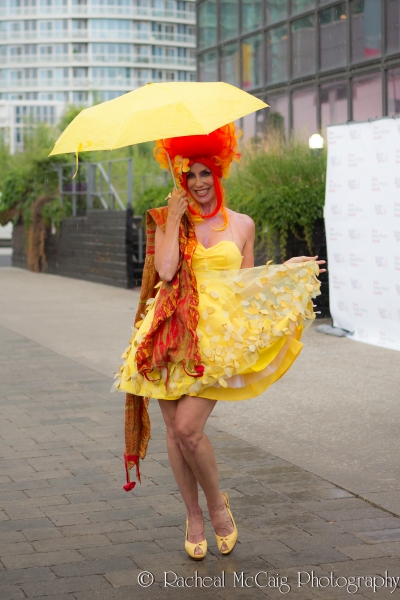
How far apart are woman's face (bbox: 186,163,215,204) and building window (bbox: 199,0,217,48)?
21592mm

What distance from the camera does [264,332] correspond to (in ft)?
14.6

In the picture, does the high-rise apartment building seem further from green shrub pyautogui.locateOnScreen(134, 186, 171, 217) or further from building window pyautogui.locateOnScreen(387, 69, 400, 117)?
building window pyautogui.locateOnScreen(387, 69, 400, 117)

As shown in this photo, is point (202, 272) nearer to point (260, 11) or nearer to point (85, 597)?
point (85, 597)

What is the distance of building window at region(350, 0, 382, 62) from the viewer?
19.5 metres

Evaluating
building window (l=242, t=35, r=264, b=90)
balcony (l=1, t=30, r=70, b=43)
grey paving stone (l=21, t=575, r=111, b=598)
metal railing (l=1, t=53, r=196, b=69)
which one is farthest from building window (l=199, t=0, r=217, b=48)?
balcony (l=1, t=30, r=70, b=43)

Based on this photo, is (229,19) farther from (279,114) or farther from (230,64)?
(279,114)

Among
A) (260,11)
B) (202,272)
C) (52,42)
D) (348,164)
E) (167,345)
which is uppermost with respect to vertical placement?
(52,42)

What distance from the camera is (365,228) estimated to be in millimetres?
11016

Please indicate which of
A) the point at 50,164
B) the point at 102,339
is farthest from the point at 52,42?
the point at 102,339

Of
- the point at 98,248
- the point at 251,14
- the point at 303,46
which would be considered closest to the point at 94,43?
the point at 251,14

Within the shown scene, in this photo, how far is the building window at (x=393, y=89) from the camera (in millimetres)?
19078

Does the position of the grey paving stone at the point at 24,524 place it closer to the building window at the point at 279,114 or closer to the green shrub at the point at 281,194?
the green shrub at the point at 281,194

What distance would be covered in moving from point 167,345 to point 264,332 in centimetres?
44

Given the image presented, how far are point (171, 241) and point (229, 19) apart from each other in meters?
21.3
